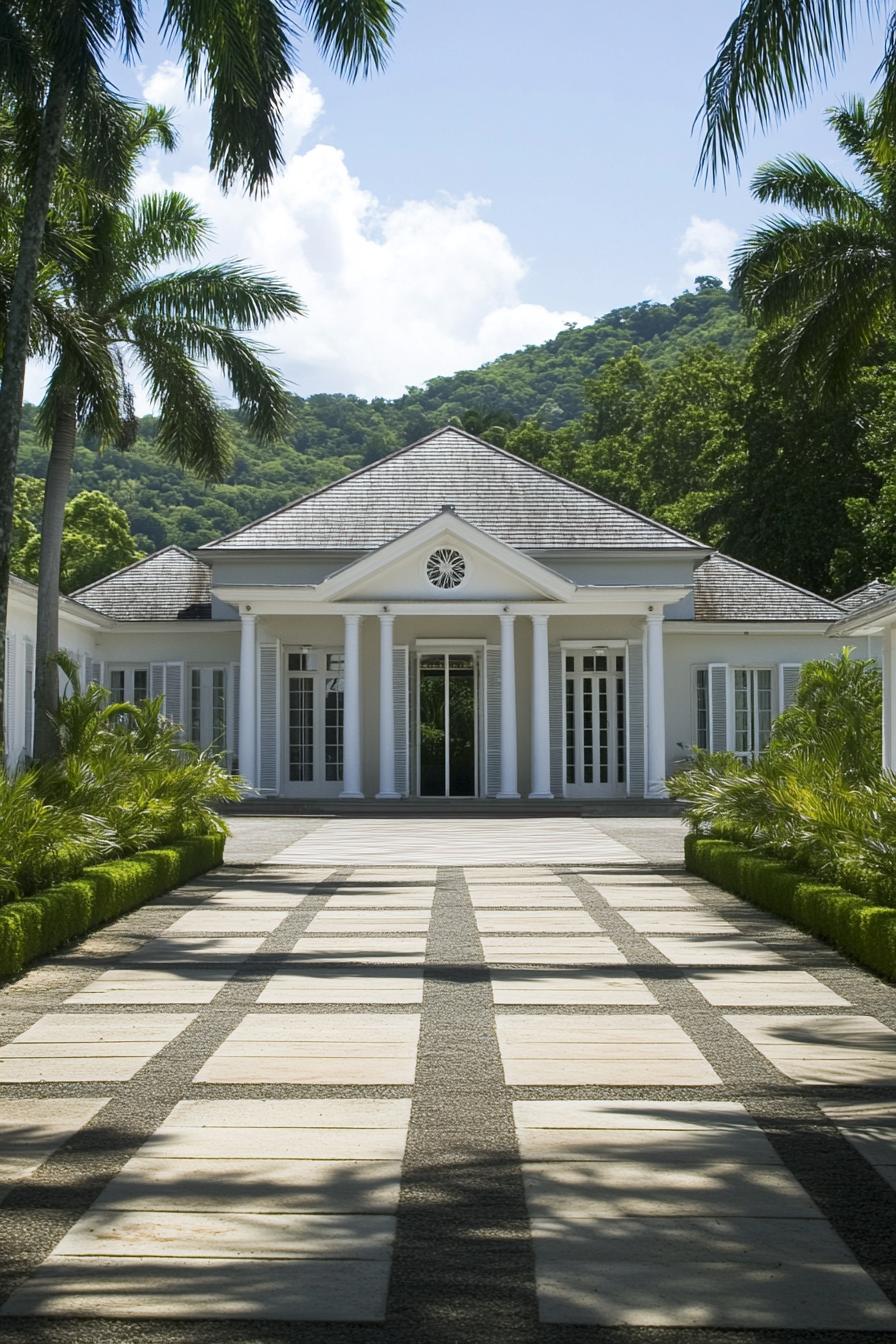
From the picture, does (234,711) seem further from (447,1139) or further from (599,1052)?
(447,1139)

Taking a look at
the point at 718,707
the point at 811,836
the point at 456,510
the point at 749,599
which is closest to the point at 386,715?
the point at 456,510

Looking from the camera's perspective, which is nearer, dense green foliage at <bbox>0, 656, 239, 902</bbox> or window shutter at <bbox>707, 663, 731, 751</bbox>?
dense green foliage at <bbox>0, 656, 239, 902</bbox>

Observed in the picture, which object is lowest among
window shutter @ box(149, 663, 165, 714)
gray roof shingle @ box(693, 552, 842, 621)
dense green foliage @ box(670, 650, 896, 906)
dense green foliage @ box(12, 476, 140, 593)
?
dense green foliage @ box(670, 650, 896, 906)

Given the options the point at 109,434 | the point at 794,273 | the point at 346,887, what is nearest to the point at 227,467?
the point at 109,434

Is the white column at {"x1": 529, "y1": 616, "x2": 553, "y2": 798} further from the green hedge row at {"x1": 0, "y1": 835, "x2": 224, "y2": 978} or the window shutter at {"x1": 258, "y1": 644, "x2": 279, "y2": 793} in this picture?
the green hedge row at {"x1": 0, "y1": 835, "x2": 224, "y2": 978}

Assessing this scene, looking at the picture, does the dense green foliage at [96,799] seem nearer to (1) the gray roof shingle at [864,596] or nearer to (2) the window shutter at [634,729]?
(2) the window shutter at [634,729]

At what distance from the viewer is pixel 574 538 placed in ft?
103

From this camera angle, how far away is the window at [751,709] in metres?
31.3

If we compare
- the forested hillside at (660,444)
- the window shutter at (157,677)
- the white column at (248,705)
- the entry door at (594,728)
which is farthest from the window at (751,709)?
the window shutter at (157,677)

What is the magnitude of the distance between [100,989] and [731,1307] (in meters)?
5.89

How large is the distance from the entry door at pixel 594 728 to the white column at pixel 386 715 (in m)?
3.55

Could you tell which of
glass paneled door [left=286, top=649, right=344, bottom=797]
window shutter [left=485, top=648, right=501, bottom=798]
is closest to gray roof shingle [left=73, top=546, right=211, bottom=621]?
glass paneled door [left=286, top=649, right=344, bottom=797]

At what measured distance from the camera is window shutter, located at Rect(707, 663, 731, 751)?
31.1 meters

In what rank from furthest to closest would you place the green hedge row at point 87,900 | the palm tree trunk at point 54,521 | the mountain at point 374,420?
the mountain at point 374,420 < the palm tree trunk at point 54,521 < the green hedge row at point 87,900
